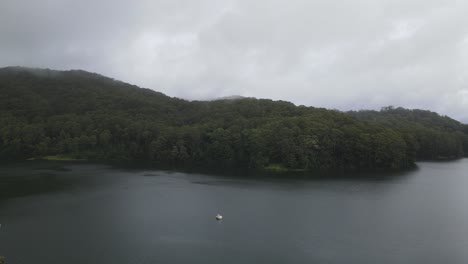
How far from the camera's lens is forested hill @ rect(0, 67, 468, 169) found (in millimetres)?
84438

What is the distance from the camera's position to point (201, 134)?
99312 mm

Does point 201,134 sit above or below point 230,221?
above

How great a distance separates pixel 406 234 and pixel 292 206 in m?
14.1

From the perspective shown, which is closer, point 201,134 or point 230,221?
point 230,221

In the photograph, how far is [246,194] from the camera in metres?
52.0

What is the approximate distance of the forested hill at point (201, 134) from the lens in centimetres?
8444

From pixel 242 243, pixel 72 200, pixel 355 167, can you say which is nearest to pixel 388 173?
pixel 355 167

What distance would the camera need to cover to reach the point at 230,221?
3819 centimetres

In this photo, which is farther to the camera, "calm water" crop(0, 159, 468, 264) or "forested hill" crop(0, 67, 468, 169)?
"forested hill" crop(0, 67, 468, 169)

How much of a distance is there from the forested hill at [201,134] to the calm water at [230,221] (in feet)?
67.0

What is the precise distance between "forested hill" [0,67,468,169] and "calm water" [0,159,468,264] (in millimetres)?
20419

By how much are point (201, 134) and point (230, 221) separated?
62.4 metres

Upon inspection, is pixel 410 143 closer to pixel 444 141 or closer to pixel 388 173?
pixel 388 173

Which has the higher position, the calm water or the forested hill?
the forested hill
